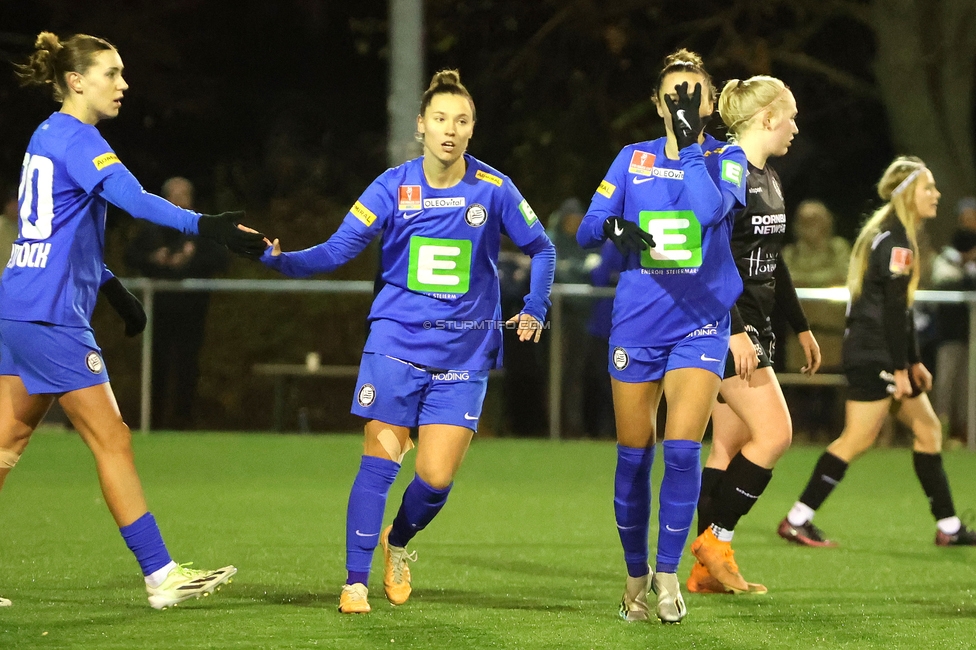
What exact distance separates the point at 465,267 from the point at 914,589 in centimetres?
253

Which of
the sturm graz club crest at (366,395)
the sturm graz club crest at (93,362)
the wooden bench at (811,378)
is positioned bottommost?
the wooden bench at (811,378)

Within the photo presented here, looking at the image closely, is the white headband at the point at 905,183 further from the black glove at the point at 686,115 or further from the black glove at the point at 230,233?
the black glove at the point at 230,233

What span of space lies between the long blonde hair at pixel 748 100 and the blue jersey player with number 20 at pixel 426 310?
126 centimetres

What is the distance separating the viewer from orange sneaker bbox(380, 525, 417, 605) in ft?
22.6

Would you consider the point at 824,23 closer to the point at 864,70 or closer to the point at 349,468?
the point at 864,70

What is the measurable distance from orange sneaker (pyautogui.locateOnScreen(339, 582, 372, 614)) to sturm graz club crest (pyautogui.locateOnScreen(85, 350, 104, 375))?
1258mm

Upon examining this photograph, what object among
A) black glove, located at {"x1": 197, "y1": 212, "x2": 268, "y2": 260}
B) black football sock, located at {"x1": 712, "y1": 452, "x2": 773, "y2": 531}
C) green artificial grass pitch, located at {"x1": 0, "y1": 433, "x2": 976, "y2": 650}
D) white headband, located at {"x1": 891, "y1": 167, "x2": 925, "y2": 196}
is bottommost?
green artificial grass pitch, located at {"x1": 0, "y1": 433, "x2": 976, "y2": 650}

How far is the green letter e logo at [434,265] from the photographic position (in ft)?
22.0

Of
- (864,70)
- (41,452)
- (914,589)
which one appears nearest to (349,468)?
(41,452)

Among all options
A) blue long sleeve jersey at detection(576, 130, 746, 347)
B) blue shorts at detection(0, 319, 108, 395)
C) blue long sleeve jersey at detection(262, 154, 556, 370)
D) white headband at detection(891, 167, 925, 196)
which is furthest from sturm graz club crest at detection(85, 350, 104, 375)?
white headband at detection(891, 167, 925, 196)

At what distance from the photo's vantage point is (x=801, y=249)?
1476 cm

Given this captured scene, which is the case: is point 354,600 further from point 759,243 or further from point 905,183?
point 905,183

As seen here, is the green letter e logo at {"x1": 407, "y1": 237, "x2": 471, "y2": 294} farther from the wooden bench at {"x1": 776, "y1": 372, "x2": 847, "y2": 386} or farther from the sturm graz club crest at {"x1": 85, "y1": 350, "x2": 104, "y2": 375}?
the wooden bench at {"x1": 776, "y1": 372, "x2": 847, "y2": 386}

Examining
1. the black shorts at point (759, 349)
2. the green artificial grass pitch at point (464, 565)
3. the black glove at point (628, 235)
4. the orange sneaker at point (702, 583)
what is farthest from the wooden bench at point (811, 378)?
the black glove at point (628, 235)
